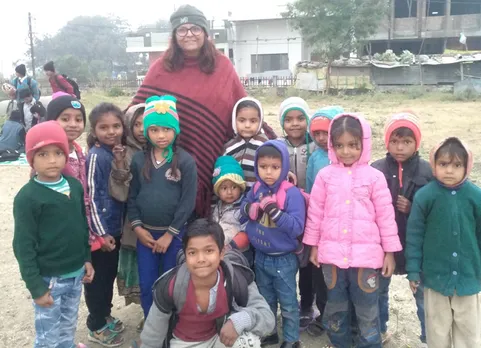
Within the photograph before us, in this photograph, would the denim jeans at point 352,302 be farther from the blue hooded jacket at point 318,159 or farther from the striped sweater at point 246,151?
the striped sweater at point 246,151

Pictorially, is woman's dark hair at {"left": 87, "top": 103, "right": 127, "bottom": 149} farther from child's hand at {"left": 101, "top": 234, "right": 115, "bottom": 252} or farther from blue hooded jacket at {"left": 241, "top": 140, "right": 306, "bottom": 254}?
blue hooded jacket at {"left": 241, "top": 140, "right": 306, "bottom": 254}

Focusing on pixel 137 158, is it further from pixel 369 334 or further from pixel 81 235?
pixel 369 334

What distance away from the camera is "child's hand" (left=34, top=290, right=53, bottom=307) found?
7.74 feet

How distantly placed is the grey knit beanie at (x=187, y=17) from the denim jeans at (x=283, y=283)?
161 cm

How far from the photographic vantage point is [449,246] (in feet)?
8.05

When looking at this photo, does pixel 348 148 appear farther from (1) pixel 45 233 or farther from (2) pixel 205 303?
(1) pixel 45 233

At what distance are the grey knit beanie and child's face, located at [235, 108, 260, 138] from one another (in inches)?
26.5

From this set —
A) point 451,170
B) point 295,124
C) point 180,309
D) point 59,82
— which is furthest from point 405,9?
point 180,309

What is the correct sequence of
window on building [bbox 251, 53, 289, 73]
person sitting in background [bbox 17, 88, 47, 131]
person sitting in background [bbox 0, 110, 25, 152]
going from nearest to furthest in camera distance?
person sitting in background [bbox 17, 88, 47, 131], person sitting in background [bbox 0, 110, 25, 152], window on building [bbox 251, 53, 289, 73]

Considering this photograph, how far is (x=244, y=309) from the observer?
7.95ft

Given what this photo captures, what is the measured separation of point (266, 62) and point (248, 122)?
30318mm

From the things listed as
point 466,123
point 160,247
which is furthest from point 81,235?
point 466,123

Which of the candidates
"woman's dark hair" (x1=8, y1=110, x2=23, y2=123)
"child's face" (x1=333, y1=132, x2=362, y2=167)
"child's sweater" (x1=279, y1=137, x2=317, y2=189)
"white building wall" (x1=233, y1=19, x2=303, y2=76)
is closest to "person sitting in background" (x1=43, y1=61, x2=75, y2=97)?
"woman's dark hair" (x1=8, y1=110, x2=23, y2=123)

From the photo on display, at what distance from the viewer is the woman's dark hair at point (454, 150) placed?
2.41 meters
